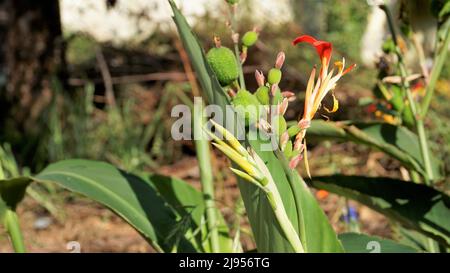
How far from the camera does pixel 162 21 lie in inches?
187

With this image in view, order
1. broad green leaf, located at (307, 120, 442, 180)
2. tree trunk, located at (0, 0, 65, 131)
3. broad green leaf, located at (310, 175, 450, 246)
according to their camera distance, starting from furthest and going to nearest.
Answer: tree trunk, located at (0, 0, 65, 131), broad green leaf, located at (307, 120, 442, 180), broad green leaf, located at (310, 175, 450, 246)

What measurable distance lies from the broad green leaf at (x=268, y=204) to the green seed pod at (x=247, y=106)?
0.19 ft

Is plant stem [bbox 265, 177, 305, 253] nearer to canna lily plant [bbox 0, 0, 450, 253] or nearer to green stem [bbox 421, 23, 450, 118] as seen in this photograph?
canna lily plant [bbox 0, 0, 450, 253]

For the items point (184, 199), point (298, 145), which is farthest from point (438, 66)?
point (298, 145)

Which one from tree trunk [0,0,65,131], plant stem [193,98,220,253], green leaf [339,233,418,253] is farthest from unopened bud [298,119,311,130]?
tree trunk [0,0,65,131]

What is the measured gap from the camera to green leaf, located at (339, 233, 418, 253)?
135cm

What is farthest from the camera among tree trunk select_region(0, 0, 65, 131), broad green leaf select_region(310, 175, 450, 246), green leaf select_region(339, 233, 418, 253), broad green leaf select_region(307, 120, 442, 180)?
tree trunk select_region(0, 0, 65, 131)

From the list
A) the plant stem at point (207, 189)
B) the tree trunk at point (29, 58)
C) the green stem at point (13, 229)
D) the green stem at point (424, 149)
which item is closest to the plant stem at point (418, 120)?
the green stem at point (424, 149)

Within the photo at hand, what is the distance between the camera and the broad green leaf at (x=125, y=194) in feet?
4.95

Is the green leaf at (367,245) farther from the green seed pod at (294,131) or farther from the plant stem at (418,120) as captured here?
the green seed pod at (294,131)

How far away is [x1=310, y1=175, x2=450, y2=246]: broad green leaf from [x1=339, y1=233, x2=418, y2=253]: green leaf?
0.09m

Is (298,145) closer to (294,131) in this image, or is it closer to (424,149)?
(294,131)

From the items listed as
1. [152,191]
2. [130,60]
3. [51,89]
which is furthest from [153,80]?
[152,191]
